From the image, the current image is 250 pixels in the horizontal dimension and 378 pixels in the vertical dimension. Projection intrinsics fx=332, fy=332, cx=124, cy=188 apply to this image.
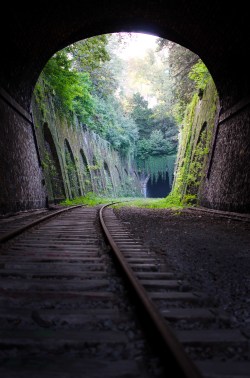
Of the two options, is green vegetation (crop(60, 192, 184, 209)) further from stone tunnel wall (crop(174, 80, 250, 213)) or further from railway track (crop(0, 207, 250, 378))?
railway track (crop(0, 207, 250, 378))

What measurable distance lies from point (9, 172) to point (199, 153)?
30.3 ft

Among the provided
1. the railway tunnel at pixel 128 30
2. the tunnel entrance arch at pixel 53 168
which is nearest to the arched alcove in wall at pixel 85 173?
the tunnel entrance arch at pixel 53 168

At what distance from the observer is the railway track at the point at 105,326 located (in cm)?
160

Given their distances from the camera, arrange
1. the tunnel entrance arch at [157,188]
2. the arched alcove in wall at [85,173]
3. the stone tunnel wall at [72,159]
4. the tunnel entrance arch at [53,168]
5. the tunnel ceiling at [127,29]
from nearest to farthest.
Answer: the tunnel ceiling at [127,29]
the stone tunnel wall at [72,159]
the tunnel entrance arch at [53,168]
the arched alcove in wall at [85,173]
the tunnel entrance arch at [157,188]

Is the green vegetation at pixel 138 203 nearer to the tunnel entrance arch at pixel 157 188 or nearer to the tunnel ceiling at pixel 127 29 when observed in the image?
the tunnel ceiling at pixel 127 29

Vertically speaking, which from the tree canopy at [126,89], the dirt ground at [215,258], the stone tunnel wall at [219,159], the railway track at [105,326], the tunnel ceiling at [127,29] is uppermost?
the tree canopy at [126,89]

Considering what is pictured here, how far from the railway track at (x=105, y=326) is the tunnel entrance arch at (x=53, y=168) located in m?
13.3

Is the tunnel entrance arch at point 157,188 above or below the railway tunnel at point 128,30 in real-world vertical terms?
below

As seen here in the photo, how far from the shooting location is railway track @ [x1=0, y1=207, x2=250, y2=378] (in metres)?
1.60

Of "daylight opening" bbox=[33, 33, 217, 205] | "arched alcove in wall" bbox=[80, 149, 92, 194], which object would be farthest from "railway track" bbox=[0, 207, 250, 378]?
"arched alcove in wall" bbox=[80, 149, 92, 194]

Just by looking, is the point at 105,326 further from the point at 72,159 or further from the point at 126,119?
the point at 126,119

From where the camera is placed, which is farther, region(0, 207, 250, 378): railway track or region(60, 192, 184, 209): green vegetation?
region(60, 192, 184, 209): green vegetation

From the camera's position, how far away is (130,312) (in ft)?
7.77

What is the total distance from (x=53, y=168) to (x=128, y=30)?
8.50 m
